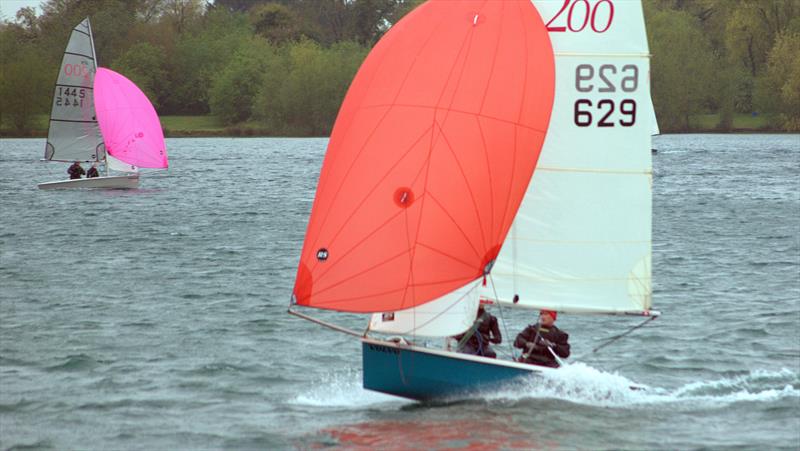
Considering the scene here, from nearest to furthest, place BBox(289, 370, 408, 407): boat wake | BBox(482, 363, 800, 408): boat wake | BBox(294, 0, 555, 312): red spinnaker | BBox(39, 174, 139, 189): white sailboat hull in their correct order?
BBox(294, 0, 555, 312): red spinnaker, BBox(482, 363, 800, 408): boat wake, BBox(289, 370, 408, 407): boat wake, BBox(39, 174, 139, 189): white sailboat hull

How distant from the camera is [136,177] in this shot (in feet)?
180

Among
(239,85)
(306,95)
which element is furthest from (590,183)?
(239,85)

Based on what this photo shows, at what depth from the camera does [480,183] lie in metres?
15.8

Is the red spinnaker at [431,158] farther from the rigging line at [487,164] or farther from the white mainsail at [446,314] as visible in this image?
the white mainsail at [446,314]

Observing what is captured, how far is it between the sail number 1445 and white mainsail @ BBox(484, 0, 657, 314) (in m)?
0.01

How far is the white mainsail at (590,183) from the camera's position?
16219 mm

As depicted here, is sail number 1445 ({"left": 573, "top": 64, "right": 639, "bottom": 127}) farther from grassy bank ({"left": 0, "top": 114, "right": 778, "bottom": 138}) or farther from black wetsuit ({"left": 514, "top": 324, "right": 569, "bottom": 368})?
grassy bank ({"left": 0, "top": 114, "right": 778, "bottom": 138})

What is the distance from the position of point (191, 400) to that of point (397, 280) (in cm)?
436

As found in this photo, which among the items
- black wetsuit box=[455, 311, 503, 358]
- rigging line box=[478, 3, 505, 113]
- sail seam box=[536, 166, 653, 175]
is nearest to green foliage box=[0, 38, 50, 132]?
black wetsuit box=[455, 311, 503, 358]

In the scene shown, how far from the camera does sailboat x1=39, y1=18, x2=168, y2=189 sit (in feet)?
172

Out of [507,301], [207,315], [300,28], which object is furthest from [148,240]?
[300,28]

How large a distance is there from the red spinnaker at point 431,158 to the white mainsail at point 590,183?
569mm

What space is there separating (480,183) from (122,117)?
38806 millimetres

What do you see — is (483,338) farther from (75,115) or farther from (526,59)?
(75,115)
